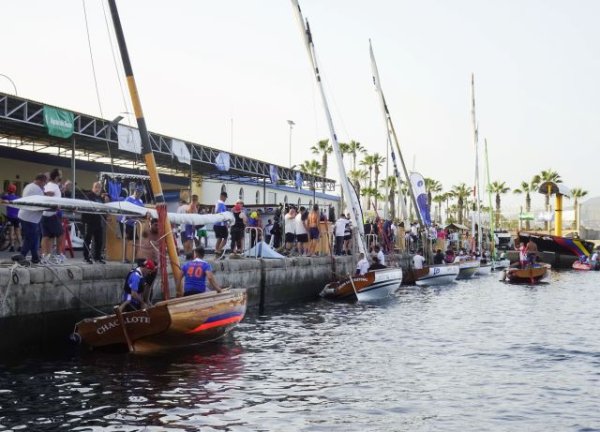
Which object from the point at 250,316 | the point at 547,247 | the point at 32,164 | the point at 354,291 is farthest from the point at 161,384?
the point at 547,247

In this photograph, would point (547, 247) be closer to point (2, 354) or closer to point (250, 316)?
point (250, 316)

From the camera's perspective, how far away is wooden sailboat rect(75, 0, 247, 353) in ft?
46.1

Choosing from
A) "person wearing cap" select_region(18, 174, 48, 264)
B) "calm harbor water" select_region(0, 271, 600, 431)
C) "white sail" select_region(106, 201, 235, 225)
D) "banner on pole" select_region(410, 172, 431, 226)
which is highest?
"banner on pole" select_region(410, 172, 431, 226)

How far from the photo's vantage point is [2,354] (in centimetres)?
1344

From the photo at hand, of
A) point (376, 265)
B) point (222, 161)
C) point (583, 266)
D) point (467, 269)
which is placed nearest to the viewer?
point (376, 265)

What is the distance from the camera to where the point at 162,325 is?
14.0 m

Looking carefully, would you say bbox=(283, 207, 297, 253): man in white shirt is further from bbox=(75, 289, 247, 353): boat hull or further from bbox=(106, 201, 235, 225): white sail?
bbox=(75, 289, 247, 353): boat hull

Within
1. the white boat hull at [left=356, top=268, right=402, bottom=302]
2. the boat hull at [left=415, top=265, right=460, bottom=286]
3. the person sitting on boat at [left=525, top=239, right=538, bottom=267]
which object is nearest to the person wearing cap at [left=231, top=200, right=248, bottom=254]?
the white boat hull at [left=356, top=268, right=402, bottom=302]

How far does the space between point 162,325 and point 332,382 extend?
3.37m

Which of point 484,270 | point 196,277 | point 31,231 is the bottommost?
point 484,270

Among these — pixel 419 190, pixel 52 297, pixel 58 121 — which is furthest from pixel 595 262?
pixel 52 297

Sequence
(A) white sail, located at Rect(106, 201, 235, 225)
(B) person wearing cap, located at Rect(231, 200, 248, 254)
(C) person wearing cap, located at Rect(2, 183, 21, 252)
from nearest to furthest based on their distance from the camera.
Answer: (A) white sail, located at Rect(106, 201, 235, 225) < (C) person wearing cap, located at Rect(2, 183, 21, 252) < (B) person wearing cap, located at Rect(231, 200, 248, 254)

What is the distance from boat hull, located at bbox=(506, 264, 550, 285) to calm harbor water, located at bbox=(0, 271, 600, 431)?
15.9m

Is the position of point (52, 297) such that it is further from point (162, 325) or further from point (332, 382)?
point (332, 382)
